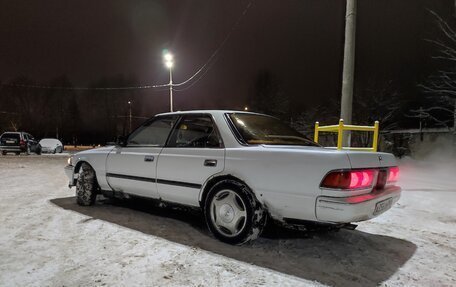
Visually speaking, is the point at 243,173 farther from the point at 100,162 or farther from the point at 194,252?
the point at 100,162

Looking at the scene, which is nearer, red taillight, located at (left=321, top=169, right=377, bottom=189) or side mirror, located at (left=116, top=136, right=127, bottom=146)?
red taillight, located at (left=321, top=169, right=377, bottom=189)

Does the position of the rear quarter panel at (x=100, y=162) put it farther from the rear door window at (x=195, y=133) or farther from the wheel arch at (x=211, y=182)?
the wheel arch at (x=211, y=182)

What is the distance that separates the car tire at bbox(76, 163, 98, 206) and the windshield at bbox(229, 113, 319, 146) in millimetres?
2649

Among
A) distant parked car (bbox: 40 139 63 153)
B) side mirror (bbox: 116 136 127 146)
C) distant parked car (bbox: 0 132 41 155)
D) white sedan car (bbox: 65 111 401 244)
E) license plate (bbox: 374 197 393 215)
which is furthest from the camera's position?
distant parked car (bbox: 40 139 63 153)

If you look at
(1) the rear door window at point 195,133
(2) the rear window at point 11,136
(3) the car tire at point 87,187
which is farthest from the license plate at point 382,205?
(2) the rear window at point 11,136

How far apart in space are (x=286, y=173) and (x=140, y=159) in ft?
7.18

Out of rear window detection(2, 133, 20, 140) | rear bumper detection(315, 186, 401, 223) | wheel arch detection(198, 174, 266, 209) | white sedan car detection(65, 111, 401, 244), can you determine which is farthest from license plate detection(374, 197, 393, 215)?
rear window detection(2, 133, 20, 140)

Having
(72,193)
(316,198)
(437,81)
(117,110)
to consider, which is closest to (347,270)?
(316,198)

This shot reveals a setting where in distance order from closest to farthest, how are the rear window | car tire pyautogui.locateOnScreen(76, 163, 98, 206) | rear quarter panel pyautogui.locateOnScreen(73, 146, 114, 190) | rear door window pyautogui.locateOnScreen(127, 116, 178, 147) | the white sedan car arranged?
the white sedan car
rear door window pyautogui.locateOnScreen(127, 116, 178, 147)
rear quarter panel pyautogui.locateOnScreen(73, 146, 114, 190)
car tire pyautogui.locateOnScreen(76, 163, 98, 206)
the rear window

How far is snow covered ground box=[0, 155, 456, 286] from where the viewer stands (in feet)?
8.84

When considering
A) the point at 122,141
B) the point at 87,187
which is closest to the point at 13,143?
the point at 87,187

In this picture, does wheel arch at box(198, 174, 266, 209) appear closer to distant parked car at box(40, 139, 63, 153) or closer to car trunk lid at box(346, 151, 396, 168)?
car trunk lid at box(346, 151, 396, 168)

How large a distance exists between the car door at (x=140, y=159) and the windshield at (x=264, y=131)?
1016mm

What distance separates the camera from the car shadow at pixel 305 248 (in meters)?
2.88
